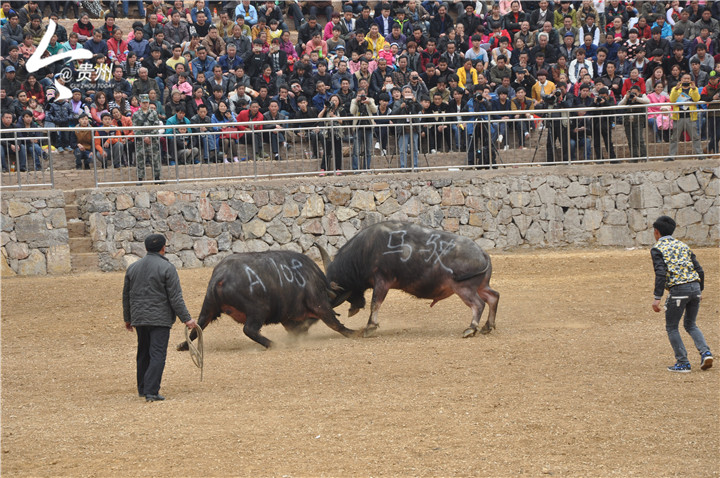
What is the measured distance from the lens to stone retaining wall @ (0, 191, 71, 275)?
55.2 ft

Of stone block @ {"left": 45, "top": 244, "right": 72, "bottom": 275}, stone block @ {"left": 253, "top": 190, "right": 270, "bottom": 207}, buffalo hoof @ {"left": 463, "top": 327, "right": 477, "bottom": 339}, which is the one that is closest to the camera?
buffalo hoof @ {"left": 463, "top": 327, "right": 477, "bottom": 339}

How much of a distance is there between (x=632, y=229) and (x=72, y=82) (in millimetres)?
11996

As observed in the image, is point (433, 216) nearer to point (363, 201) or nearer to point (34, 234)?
point (363, 201)

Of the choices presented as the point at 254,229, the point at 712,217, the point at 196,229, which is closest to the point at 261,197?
the point at 254,229

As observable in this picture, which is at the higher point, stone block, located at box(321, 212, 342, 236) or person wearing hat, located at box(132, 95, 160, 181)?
person wearing hat, located at box(132, 95, 160, 181)

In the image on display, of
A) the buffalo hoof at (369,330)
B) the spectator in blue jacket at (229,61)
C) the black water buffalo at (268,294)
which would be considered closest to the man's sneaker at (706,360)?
the buffalo hoof at (369,330)

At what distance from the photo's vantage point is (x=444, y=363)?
34.7 ft

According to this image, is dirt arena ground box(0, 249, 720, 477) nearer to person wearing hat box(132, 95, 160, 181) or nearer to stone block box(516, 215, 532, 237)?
person wearing hat box(132, 95, 160, 181)

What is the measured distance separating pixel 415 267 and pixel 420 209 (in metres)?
5.97

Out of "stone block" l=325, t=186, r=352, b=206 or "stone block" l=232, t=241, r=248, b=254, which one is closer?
"stone block" l=232, t=241, r=248, b=254

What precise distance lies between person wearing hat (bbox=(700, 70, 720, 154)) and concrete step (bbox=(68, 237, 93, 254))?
487 inches

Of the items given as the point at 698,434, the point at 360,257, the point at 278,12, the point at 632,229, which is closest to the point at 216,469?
the point at 698,434

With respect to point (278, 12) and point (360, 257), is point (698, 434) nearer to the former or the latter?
point (360, 257)

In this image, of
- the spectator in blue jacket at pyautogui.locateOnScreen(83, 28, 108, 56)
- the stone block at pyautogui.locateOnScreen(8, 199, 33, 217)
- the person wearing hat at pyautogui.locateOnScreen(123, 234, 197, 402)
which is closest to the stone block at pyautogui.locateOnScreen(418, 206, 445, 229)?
the stone block at pyautogui.locateOnScreen(8, 199, 33, 217)
